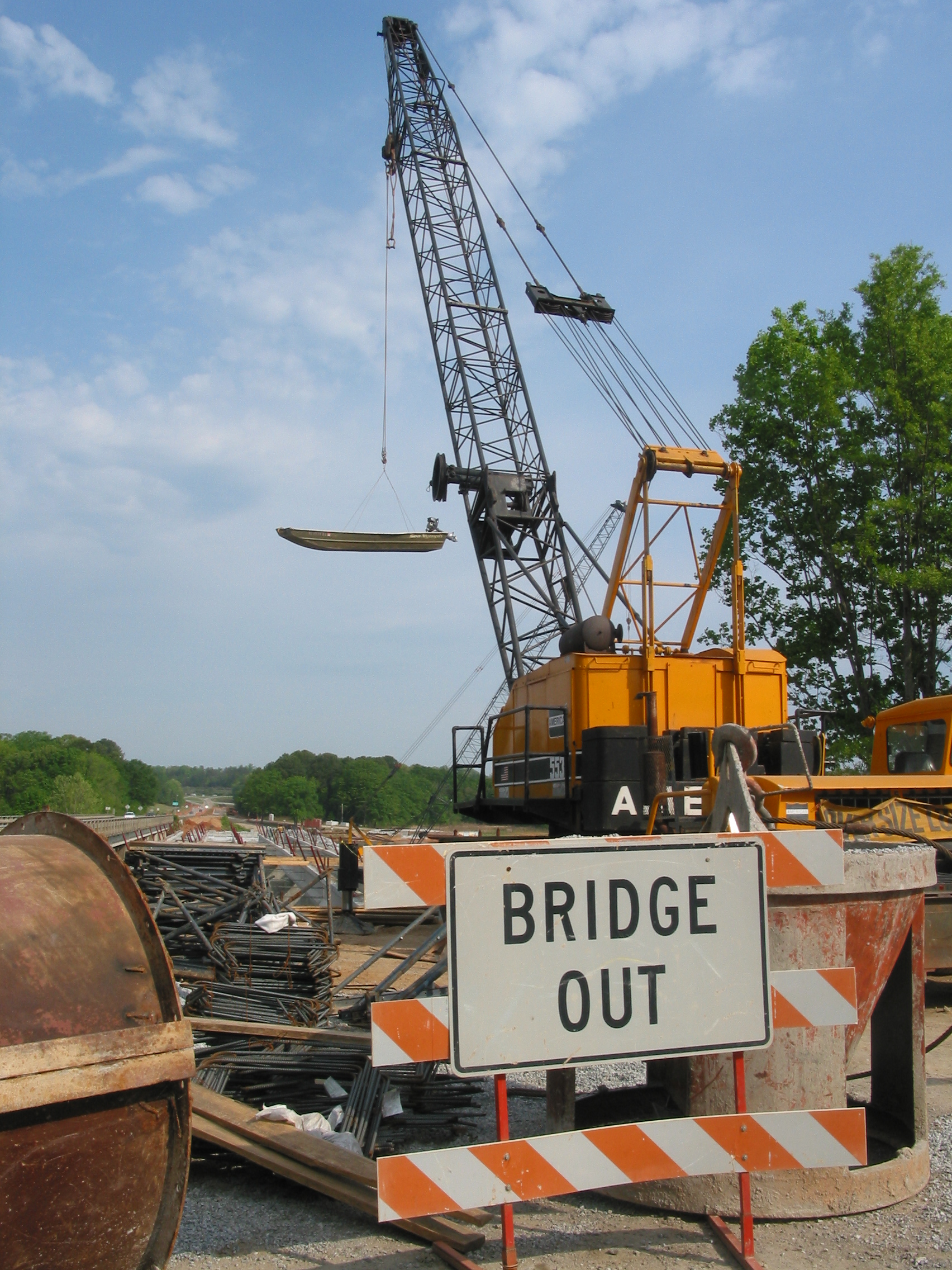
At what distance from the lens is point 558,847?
362cm

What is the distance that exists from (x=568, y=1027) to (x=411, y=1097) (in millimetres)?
2643

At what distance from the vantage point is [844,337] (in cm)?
2414

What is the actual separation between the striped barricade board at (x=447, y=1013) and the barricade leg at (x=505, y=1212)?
27 centimetres

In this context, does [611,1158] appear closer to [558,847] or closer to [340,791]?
[558,847]

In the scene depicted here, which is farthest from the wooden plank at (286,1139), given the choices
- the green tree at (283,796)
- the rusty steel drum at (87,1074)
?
the green tree at (283,796)

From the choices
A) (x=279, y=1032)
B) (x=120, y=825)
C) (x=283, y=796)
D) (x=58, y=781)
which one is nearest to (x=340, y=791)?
(x=283, y=796)

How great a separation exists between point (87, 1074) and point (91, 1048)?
69mm

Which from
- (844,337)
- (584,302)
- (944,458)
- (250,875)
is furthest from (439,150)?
(250,875)

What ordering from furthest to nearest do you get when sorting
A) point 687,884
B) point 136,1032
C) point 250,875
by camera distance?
point 250,875 < point 687,884 < point 136,1032

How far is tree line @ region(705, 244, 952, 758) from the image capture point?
22.6 m

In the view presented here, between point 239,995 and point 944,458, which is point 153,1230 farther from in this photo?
point 944,458

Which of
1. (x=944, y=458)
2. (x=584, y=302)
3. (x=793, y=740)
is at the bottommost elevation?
(x=793, y=740)

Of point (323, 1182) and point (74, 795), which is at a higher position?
point (323, 1182)

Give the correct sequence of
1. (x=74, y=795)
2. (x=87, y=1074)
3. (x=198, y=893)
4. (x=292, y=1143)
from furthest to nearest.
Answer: (x=74, y=795)
(x=198, y=893)
(x=292, y=1143)
(x=87, y=1074)
